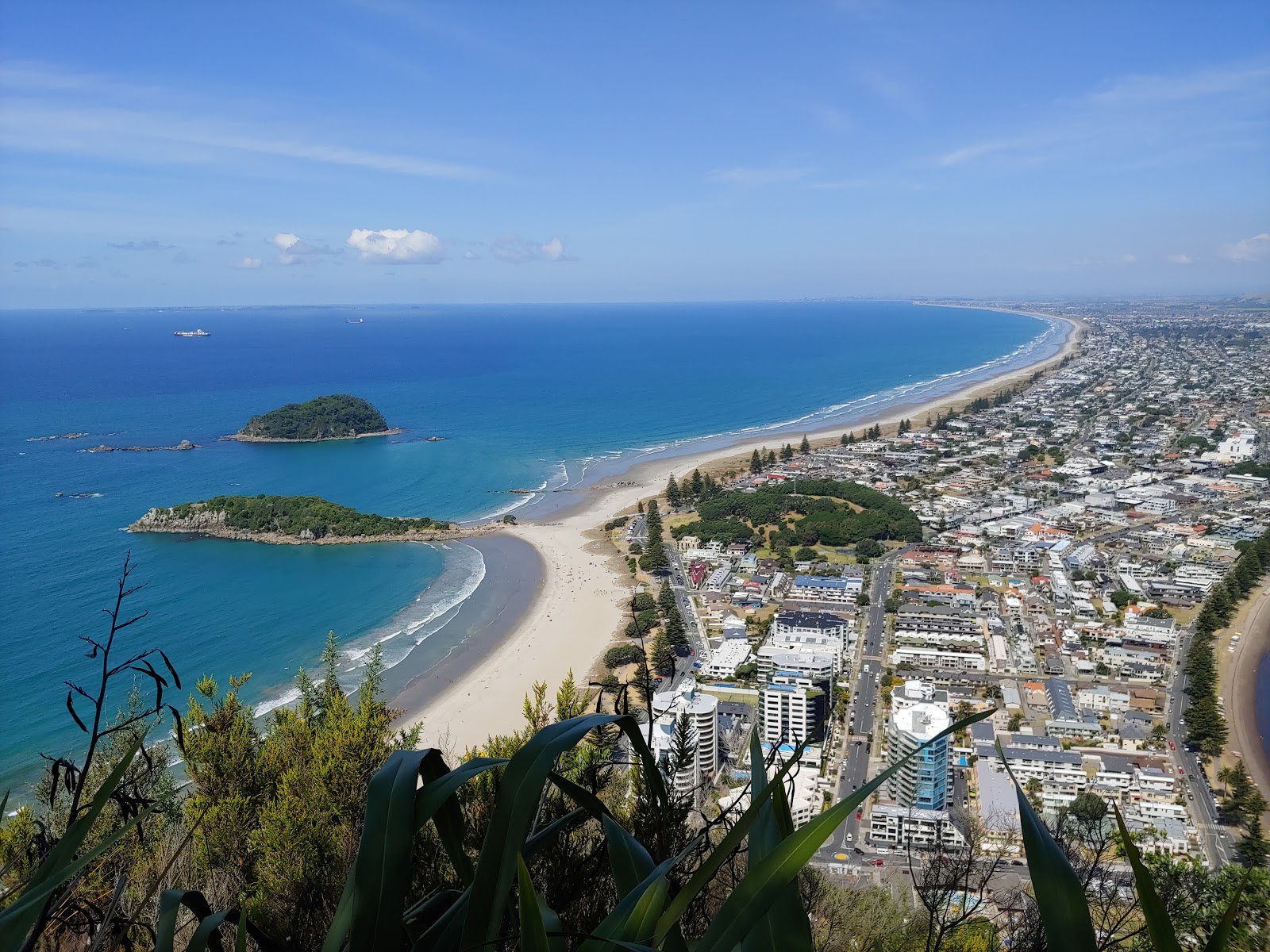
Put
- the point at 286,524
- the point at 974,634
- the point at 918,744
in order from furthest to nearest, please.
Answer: the point at 286,524 → the point at 974,634 → the point at 918,744

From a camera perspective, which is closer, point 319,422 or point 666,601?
point 666,601

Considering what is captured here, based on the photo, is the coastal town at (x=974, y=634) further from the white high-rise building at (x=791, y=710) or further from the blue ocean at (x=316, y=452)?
the blue ocean at (x=316, y=452)

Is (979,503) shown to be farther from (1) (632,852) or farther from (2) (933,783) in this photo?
(1) (632,852)

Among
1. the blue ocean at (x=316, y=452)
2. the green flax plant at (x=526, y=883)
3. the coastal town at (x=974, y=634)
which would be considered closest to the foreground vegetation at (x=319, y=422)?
the blue ocean at (x=316, y=452)

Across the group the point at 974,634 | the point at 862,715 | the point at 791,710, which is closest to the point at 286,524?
the point at 791,710

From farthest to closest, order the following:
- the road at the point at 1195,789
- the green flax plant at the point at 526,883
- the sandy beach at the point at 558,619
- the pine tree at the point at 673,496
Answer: the pine tree at the point at 673,496 → the sandy beach at the point at 558,619 → the road at the point at 1195,789 → the green flax plant at the point at 526,883

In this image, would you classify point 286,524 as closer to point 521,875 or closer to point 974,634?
point 974,634
